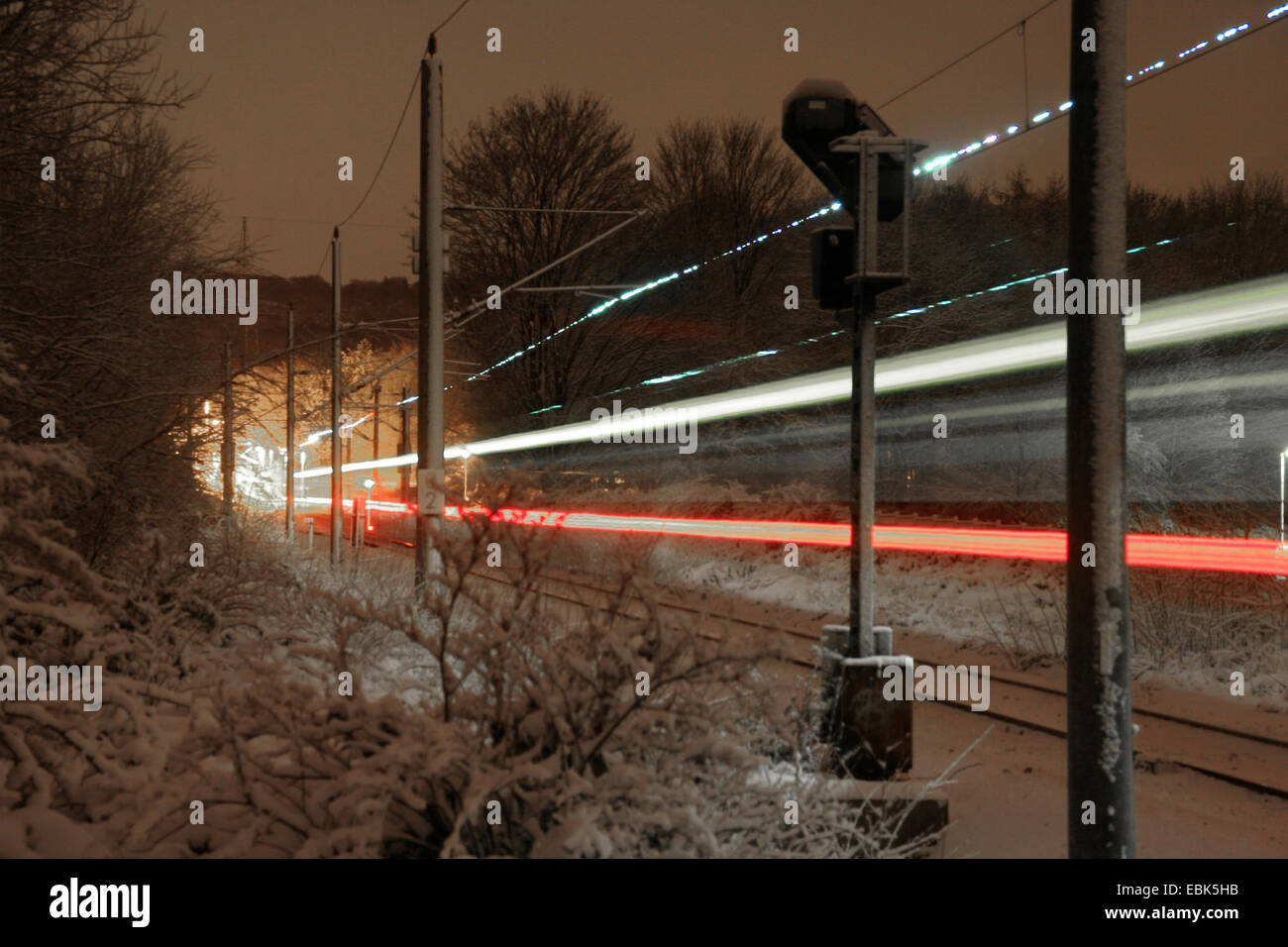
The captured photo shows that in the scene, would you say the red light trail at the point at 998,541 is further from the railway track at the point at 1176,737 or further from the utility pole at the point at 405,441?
the utility pole at the point at 405,441

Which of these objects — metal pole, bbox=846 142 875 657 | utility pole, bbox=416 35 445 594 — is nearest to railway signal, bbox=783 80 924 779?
metal pole, bbox=846 142 875 657

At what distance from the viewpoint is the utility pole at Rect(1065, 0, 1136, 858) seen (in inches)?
174

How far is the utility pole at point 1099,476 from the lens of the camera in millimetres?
4426

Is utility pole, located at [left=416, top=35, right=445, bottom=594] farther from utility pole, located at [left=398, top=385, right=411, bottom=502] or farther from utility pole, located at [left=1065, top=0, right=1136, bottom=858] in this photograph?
utility pole, located at [left=398, top=385, right=411, bottom=502]

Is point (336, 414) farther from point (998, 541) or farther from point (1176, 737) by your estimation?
point (1176, 737)

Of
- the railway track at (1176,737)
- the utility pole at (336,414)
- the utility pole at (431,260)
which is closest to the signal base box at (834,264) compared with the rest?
the railway track at (1176,737)

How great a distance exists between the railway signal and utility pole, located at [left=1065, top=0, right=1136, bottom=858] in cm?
178

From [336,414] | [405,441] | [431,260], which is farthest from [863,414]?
[405,441]

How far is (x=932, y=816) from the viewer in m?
5.55

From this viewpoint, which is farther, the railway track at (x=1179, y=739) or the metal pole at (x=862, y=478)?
the railway track at (x=1179, y=739)

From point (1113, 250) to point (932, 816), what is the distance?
9.00 ft

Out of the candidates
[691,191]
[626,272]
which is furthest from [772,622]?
[691,191]

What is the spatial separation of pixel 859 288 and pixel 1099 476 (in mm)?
2442

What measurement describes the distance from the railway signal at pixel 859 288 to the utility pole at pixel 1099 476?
69.9 inches
